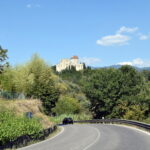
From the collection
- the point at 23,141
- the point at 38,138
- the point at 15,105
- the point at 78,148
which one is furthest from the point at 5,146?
the point at 15,105

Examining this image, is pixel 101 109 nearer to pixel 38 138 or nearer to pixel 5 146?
pixel 38 138

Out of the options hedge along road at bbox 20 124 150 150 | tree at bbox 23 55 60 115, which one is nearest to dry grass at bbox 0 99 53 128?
hedge along road at bbox 20 124 150 150

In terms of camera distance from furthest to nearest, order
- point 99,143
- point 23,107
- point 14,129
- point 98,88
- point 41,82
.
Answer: point 98,88 < point 41,82 < point 23,107 < point 14,129 < point 99,143

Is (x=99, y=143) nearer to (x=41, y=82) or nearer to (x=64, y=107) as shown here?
(x=41, y=82)

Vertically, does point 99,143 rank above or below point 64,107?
below

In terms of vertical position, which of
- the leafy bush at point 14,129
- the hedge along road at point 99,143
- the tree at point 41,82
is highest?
the tree at point 41,82

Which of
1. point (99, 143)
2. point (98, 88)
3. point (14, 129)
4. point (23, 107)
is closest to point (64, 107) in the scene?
point (98, 88)

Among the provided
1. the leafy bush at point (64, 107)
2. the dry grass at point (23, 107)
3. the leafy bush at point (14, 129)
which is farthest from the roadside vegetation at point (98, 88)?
the leafy bush at point (14, 129)

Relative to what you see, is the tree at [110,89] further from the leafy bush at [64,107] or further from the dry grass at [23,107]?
the dry grass at [23,107]

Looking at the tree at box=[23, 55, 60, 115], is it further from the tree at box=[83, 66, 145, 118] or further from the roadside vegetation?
the tree at box=[83, 66, 145, 118]

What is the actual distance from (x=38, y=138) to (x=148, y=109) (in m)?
43.6

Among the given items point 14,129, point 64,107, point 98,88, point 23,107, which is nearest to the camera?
point 14,129

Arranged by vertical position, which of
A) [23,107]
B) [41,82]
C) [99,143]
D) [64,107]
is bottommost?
[99,143]

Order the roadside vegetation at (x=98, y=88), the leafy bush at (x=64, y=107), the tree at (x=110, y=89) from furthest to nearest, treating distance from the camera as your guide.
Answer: the leafy bush at (x=64, y=107) < the tree at (x=110, y=89) < the roadside vegetation at (x=98, y=88)
